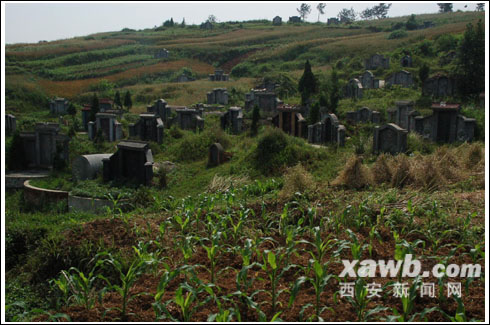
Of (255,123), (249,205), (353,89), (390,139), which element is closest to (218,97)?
(353,89)

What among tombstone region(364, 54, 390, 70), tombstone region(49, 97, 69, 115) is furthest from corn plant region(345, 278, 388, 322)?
tombstone region(364, 54, 390, 70)

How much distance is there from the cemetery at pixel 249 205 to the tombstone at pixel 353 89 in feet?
0.39

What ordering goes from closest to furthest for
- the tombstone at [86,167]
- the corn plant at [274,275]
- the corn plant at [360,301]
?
the corn plant at [360,301] → the corn plant at [274,275] → the tombstone at [86,167]

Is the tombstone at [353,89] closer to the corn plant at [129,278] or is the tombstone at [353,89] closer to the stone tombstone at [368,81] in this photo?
the stone tombstone at [368,81]

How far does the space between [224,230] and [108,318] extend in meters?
3.00

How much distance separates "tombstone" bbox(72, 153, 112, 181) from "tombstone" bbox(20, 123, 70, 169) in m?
2.53

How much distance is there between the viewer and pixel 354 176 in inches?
477

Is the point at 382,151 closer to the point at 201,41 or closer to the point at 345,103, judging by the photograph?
the point at 345,103

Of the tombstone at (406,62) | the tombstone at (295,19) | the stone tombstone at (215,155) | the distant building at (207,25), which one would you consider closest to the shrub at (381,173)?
the stone tombstone at (215,155)

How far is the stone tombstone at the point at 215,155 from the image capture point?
18.6m

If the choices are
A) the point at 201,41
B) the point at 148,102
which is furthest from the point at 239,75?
the point at 201,41

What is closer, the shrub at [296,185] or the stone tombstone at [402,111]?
the shrub at [296,185]

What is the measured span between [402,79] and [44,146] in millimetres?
25388

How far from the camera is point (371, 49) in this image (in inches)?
2228
